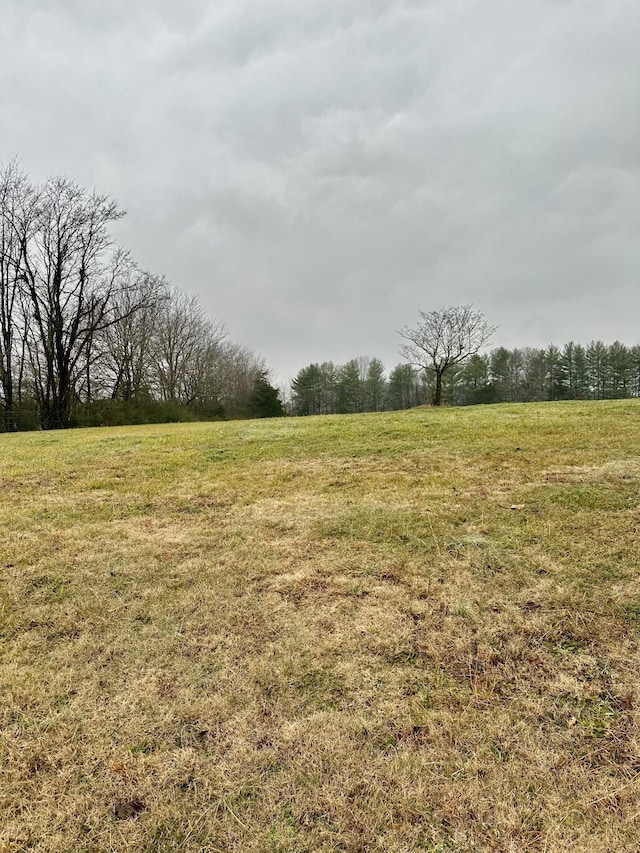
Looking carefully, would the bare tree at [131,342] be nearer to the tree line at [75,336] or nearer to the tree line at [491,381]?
the tree line at [75,336]

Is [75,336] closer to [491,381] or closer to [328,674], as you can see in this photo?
[328,674]

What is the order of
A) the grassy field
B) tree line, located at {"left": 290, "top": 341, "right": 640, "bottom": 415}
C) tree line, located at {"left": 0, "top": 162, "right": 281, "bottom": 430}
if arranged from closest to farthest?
1. the grassy field
2. tree line, located at {"left": 0, "top": 162, "right": 281, "bottom": 430}
3. tree line, located at {"left": 290, "top": 341, "right": 640, "bottom": 415}

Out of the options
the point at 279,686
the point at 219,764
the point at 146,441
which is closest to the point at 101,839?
the point at 219,764

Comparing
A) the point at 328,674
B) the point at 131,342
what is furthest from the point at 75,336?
the point at 328,674

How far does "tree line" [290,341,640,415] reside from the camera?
39062 millimetres

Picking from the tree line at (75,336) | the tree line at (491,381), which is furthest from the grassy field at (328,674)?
the tree line at (491,381)

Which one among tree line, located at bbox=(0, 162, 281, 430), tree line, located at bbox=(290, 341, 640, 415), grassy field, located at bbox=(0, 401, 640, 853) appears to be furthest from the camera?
tree line, located at bbox=(290, 341, 640, 415)

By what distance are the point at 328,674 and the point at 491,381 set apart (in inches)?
1744

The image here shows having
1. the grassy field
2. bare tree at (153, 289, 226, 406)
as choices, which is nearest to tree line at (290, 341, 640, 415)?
bare tree at (153, 289, 226, 406)

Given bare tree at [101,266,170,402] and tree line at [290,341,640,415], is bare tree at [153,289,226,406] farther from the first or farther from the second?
tree line at [290,341,640,415]

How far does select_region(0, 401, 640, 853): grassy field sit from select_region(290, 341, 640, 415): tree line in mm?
32988

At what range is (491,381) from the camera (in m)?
41.8

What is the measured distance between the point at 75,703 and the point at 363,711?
4.28ft

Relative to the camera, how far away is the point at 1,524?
152 inches
